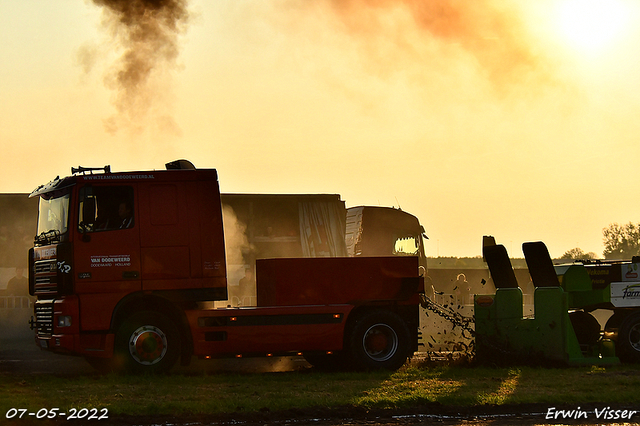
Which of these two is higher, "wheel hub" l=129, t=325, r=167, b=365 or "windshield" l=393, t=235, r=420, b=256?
"windshield" l=393, t=235, r=420, b=256

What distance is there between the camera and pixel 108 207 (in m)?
12.4

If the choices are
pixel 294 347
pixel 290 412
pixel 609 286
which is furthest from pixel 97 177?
pixel 609 286

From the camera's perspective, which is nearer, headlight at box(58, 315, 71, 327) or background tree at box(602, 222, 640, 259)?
headlight at box(58, 315, 71, 327)

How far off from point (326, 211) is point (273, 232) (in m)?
2.03

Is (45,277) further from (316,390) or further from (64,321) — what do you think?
(316,390)

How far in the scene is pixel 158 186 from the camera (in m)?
12.6

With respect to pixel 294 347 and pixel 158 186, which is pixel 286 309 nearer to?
pixel 294 347

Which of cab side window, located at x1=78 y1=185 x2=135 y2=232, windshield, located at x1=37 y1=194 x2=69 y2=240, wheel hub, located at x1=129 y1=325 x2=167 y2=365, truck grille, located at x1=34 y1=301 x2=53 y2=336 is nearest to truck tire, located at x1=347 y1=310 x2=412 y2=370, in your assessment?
wheel hub, located at x1=129 y1=325 x2=167 y2=365

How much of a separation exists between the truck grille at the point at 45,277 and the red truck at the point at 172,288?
0.02 meters

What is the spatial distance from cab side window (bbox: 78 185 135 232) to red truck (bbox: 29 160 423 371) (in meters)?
0.02

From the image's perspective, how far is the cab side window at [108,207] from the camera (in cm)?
1219

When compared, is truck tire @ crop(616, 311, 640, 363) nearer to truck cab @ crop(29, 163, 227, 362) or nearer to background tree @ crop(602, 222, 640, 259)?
truck cab @ crop(29, 163, 227, 362)

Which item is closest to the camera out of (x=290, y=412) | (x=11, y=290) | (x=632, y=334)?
(x=290, y=412)

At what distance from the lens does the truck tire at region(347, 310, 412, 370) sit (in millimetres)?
13195
